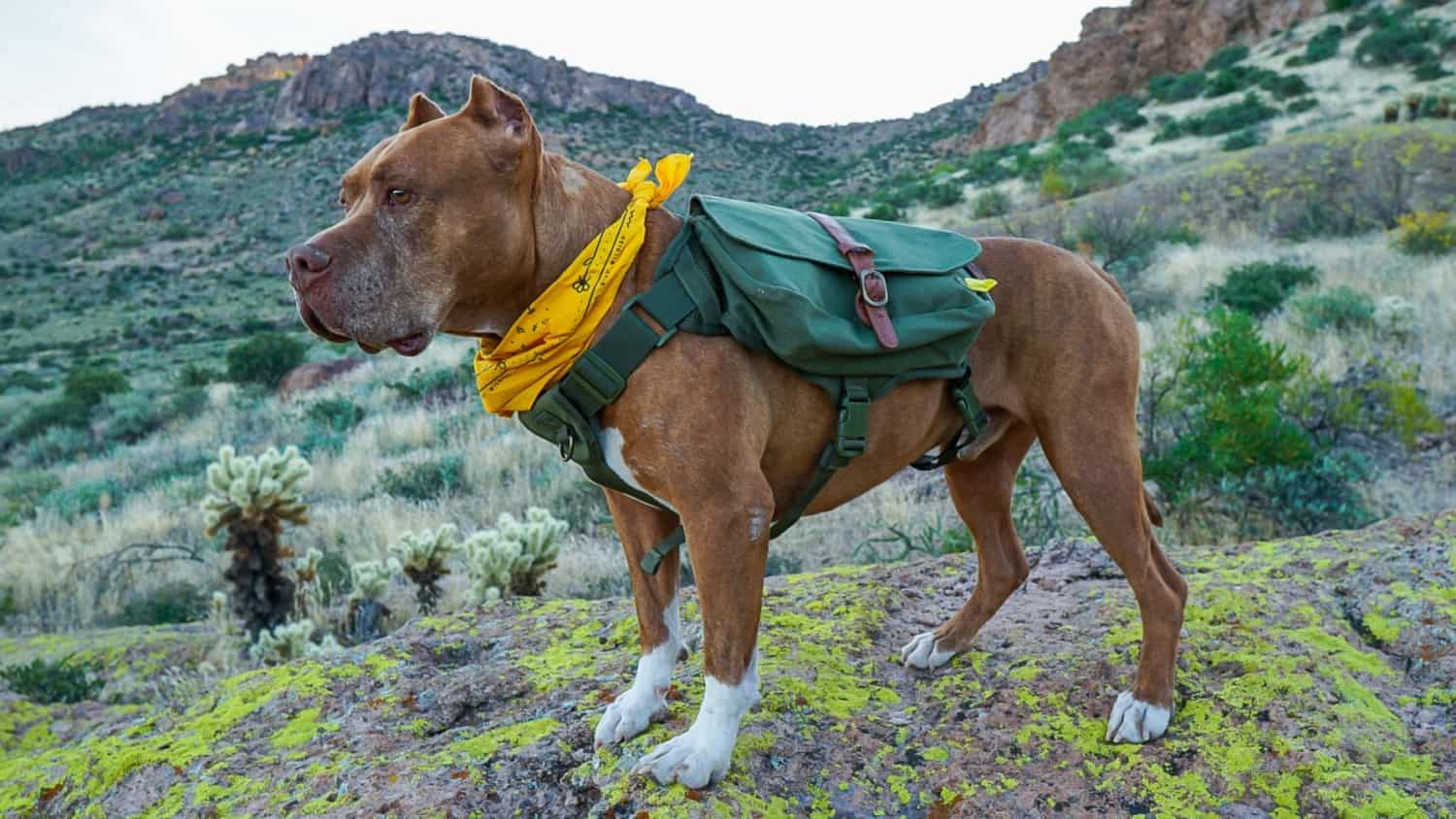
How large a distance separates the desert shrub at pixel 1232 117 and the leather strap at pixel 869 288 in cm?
2905

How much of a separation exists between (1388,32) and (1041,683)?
3654 cm

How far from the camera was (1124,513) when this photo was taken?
2.91m

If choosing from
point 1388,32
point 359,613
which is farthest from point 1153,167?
point 359,613

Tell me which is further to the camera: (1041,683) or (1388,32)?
(1388,32)

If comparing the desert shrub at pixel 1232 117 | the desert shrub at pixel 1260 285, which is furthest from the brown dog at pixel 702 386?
the desert shrub at pixel 1232 117

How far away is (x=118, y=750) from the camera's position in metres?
3.29

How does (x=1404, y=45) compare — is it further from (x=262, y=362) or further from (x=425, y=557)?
(x=425, y=557)

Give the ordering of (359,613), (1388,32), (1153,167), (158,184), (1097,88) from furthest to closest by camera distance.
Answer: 1. (158,184)
2. (1097,88)
3. (1388,32)
4. (1153,167)
5. (359,613)

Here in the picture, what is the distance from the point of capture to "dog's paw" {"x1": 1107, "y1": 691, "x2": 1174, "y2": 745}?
2.79m

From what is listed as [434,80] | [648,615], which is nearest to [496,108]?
[648,615]

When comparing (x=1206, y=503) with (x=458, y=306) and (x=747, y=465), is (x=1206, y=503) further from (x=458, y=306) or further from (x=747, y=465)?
(x=458, y=306)

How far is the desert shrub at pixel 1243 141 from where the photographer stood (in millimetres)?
23641

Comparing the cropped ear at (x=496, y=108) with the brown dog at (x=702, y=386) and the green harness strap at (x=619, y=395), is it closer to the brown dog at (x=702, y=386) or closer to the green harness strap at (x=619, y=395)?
the brown dog at (x=702, y=386)

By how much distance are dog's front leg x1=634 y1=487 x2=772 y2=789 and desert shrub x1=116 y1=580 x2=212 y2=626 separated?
6.12 m
